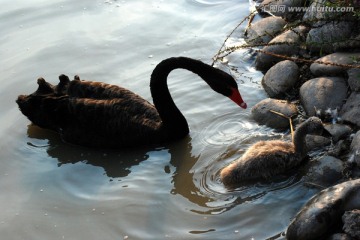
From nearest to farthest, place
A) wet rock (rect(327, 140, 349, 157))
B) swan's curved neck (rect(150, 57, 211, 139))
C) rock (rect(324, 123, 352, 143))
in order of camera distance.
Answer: wet rock (rect(327, 140, 349, 157))
rock (rect(324, 123, 352, 143))
swan's curved neck (rect(150, 57, 211, 139))

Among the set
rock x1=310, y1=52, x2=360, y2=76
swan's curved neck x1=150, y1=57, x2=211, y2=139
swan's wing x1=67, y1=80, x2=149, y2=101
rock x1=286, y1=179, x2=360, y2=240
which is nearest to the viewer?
rock x1=286, y1=179, x2=360, y2=240

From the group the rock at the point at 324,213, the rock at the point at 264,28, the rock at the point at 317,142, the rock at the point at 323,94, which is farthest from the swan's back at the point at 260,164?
the rock at the point at 264,28

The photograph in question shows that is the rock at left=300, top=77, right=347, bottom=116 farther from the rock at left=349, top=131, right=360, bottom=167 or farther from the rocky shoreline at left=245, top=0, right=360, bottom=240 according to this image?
Answer: the rock at left=349, top=131, right=360, bottom=167

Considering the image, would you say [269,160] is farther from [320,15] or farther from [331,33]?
[320,15]

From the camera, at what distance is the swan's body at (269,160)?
4.83 metres

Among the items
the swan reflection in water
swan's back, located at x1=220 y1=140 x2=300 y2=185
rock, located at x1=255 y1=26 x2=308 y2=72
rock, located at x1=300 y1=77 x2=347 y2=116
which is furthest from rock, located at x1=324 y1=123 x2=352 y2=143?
rock, located at x1=255 y1=26 x2=308 y2=72

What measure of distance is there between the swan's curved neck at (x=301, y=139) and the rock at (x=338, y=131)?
0.38m

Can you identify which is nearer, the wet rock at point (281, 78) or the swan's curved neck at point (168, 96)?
the swan's curved neck at point (168, 96)

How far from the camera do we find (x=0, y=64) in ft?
23.6

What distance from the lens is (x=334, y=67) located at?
572cm

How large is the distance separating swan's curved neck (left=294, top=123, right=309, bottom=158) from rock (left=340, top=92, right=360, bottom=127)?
0.60 meters

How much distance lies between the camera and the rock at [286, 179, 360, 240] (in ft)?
13.7

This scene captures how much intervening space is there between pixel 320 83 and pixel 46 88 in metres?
2.50

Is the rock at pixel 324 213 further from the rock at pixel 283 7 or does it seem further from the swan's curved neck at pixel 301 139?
the rock at pixel 283 7
